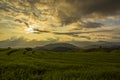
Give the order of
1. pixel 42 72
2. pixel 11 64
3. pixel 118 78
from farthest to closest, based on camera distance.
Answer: pixel 11 64 < pixel 42 72 < pixel 118 78

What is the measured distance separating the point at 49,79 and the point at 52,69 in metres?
6.39

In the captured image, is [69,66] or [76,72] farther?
[69,66]

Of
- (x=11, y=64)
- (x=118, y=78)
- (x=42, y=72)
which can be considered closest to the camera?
(x=118, y=78)

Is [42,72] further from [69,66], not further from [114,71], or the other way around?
[114,71]

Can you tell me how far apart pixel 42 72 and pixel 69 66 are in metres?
7.29

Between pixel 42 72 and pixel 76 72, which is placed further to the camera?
pixel 42 72

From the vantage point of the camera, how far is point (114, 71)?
4459cm

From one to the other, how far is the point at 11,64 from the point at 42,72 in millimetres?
9419

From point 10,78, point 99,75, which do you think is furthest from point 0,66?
point 99,75

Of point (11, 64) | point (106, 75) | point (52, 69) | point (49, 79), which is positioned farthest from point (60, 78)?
point (11, 64)

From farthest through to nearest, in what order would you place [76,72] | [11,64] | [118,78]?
1. [11,64]
2. [76,72]
3. [118,78]

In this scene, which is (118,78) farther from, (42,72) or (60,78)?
(42,72)

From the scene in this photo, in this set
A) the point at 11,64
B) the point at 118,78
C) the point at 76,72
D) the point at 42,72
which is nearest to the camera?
the point at 118,78

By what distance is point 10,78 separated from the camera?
46.2 meters
